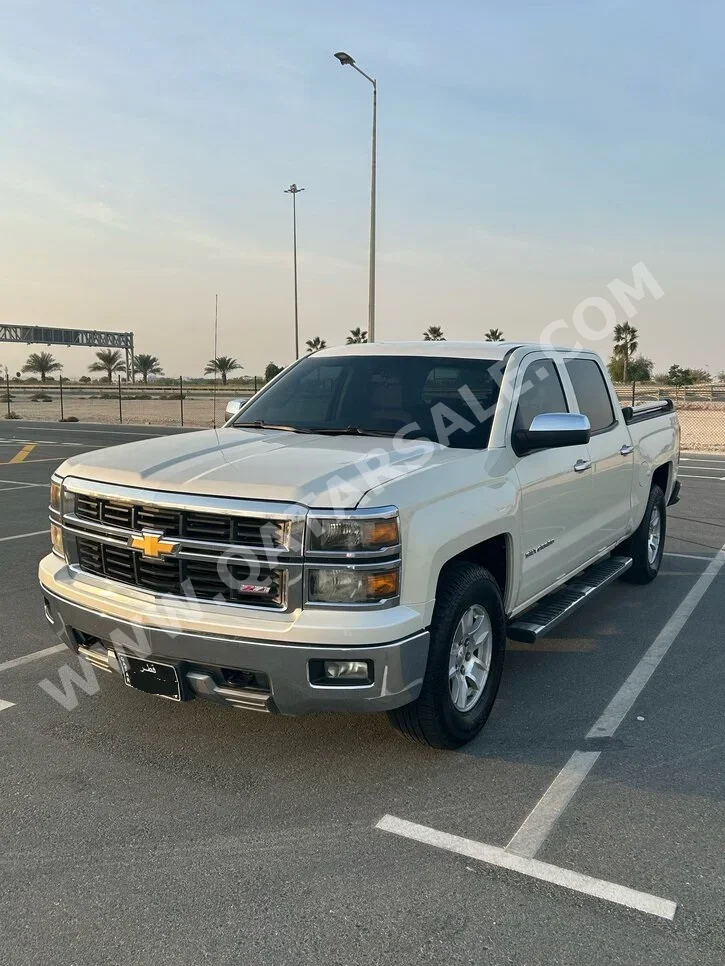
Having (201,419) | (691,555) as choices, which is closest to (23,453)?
(691,555)

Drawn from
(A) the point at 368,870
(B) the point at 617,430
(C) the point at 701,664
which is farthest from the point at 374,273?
(A) the point at 368,870

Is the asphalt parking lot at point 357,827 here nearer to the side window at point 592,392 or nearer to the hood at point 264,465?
the hood at point 264,465

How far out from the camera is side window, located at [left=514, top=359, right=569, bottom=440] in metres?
4.56

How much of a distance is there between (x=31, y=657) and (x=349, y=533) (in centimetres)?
292

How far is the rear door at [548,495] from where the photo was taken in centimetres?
435

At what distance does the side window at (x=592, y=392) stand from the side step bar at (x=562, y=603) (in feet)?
3.43

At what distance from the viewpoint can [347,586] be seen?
321cm

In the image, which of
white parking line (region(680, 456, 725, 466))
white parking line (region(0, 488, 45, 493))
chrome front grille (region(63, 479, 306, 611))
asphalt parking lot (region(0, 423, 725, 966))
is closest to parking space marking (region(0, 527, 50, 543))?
white parking line (region(0, 488, 45, 493))

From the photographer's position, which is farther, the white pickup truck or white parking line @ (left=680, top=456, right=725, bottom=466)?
white parking line @ (left=680, top=456, right=725, bottom=466)

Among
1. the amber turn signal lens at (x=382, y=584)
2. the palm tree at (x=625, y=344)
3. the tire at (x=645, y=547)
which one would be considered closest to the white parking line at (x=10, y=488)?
the tire at (x=645, y=547)

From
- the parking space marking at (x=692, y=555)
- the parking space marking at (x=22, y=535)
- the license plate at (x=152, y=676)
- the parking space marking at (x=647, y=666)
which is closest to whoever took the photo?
the license plate at (x=152, y=676)

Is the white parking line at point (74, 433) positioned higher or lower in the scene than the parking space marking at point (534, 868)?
lower

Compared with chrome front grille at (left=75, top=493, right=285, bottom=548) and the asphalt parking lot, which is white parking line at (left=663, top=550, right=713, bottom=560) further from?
chrome front grille at (left=75, top=493, right=285, bottom=548)

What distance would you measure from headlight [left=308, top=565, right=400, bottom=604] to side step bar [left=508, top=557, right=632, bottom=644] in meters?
1.37
